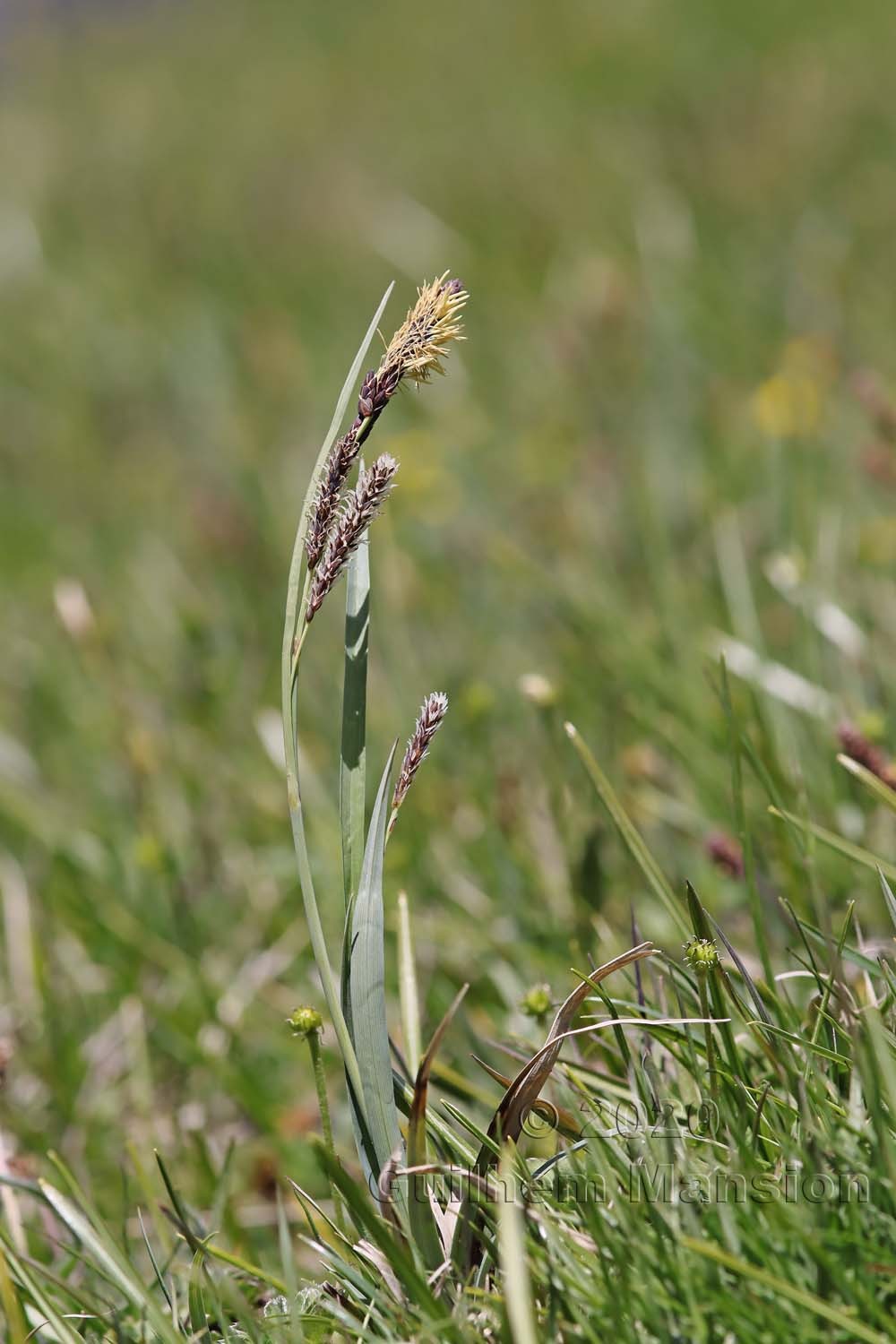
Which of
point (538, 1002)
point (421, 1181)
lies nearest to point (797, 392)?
point (538, 1002)

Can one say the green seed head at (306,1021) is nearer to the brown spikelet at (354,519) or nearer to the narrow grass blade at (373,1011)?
the narrow grass blade at (373,1011)

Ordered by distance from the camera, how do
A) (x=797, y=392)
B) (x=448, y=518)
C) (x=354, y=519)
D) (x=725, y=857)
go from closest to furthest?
(x=354, y=519) < (x=725, y=857) < (x=797, y=392) < (x=448, y=518)

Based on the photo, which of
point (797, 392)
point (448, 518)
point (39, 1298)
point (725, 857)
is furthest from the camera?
point (448, 518)

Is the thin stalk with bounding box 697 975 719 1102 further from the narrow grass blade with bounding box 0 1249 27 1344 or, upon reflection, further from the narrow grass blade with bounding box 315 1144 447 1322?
the narrow grass blade with bounding box 0 1249 27 1344

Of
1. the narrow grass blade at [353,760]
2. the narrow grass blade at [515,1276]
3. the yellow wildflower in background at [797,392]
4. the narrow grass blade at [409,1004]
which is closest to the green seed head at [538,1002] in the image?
the narrow grass blade at [409,1004]

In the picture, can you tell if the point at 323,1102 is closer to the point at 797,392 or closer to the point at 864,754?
the point at 864,754

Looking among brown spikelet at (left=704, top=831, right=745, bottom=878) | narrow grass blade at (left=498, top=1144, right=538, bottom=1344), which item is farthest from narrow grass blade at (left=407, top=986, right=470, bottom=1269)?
brown spikelet at (left=704, top=831, right=745, bottom=878)
